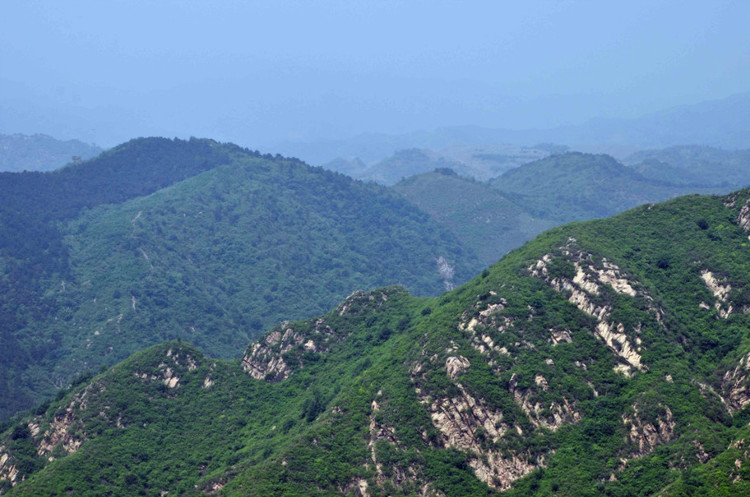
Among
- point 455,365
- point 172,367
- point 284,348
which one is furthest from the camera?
point 284,348

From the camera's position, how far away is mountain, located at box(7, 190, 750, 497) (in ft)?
262

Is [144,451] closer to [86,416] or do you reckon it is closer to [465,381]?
[86,416]

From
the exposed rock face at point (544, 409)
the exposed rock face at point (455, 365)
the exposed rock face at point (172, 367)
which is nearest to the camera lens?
the exposed rock face at point (544, 409)

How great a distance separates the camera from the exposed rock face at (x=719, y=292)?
3723 inches

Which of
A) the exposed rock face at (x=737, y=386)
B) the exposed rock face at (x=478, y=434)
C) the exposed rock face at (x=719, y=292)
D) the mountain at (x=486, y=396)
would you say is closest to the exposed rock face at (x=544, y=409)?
the mountain at (x=486, y=396)

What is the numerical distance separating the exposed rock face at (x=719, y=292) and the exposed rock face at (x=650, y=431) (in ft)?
67.1

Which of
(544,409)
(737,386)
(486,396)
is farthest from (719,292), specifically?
(486,396)

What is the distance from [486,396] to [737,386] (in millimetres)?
24283

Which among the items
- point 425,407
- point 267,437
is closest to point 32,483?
point 267,437

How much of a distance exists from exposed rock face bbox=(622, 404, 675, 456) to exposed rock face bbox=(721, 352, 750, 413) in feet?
22.5

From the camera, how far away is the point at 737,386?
81.8 meters

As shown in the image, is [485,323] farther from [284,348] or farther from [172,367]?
[172,367]

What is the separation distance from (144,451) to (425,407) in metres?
35.5

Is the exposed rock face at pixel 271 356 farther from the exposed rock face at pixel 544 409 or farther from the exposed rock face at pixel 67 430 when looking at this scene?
the exposed rock face at pixel 544 409
